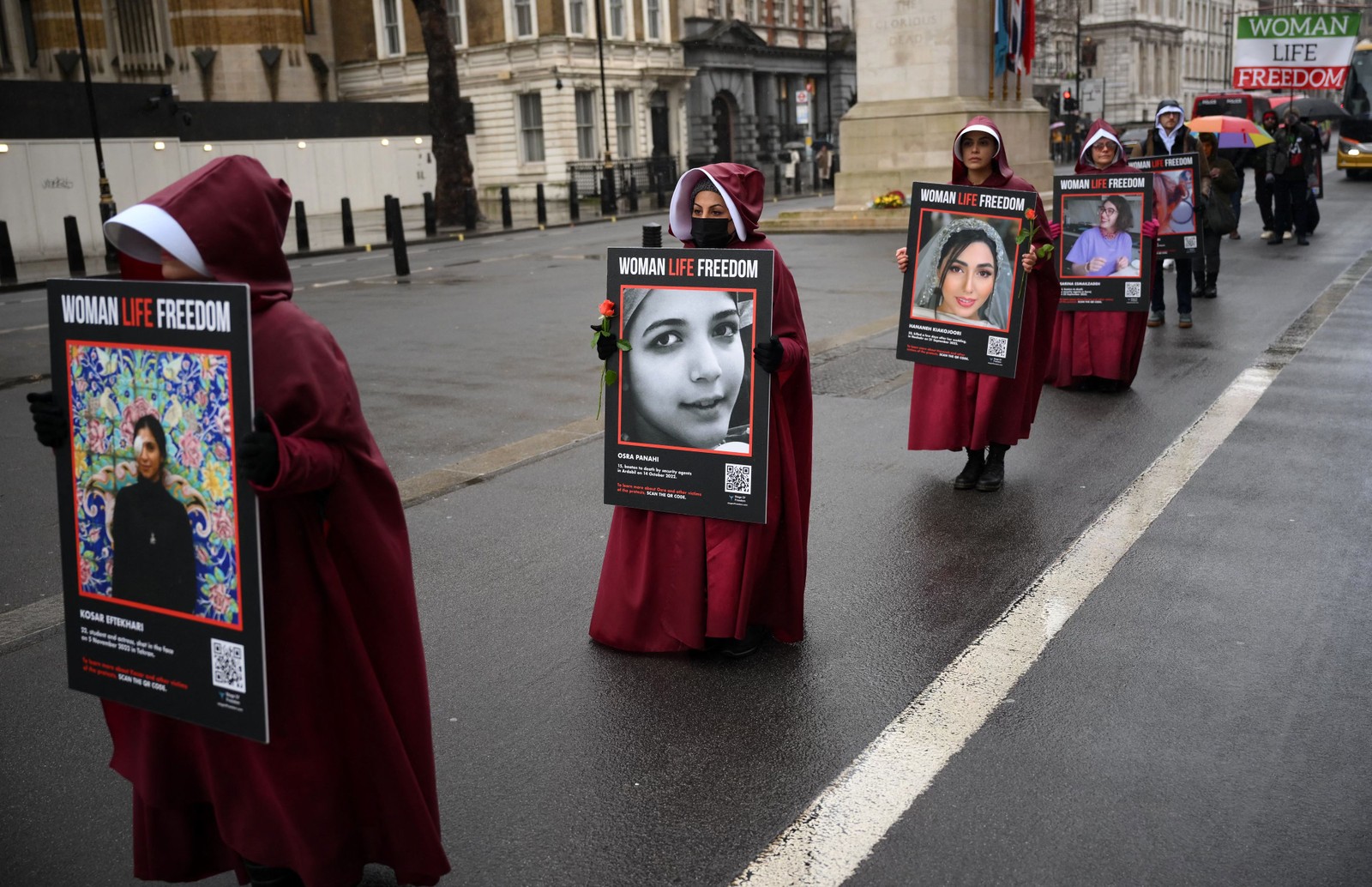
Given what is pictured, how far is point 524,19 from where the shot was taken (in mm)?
46906

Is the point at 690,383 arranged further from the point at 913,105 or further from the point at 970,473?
the point at 913,105

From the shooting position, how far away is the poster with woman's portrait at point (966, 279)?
654cm

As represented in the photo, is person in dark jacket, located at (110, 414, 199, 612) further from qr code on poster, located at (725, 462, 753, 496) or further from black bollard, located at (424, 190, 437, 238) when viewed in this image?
black bollard, located at (424, 190, 437, 238)

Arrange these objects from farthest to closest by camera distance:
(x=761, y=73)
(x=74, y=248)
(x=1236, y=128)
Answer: (x=761, y=73) < (x=74, y=248) < (x=1236, y=128)

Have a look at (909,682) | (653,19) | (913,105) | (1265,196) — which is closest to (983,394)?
(909,682)

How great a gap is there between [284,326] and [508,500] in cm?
411

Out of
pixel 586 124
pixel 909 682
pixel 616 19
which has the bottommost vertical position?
pixel 909 682

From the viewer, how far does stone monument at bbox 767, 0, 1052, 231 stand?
81.6 ft

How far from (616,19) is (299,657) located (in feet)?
163

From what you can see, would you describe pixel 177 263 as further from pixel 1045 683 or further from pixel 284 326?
pixel 1045 683

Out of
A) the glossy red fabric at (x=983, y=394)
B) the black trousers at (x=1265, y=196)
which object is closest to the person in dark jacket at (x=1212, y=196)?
the black trousers at (x=1265, y=196)

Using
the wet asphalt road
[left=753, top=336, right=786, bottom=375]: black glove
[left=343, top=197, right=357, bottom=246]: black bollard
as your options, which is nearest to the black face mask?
[left=753, top=336, right=786, bottom=375]: black glove

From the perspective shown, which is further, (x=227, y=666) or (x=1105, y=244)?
(x=1105, y=244)

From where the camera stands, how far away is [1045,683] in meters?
4.31
